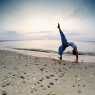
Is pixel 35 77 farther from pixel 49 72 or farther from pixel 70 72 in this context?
pixel 70 72

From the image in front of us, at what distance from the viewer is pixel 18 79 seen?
25.1 feet

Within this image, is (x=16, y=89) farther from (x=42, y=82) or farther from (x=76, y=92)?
(x=76, y=92)

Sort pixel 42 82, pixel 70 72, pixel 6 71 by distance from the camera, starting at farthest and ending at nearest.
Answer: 1. pixel 70 72
2. pixel 6 71
3. pixel 42 82

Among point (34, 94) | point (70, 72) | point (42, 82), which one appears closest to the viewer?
point (34, 94)

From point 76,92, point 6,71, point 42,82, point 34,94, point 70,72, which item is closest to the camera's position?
point 34,94

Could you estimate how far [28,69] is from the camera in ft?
30.1

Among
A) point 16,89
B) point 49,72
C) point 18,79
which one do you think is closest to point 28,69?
point 49,72

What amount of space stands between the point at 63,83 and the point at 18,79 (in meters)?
1.77

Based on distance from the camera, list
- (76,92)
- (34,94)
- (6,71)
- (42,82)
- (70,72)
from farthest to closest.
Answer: (70,72) < (6,71) < (42,82) < (76,92) < (34,94)

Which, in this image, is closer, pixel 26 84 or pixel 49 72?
pixel 26 84

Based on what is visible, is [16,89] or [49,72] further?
[49,72]

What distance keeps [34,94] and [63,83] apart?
5.34 ft

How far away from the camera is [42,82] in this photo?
7.59m

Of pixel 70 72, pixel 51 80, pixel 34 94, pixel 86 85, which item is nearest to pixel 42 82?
pixel 51 80
